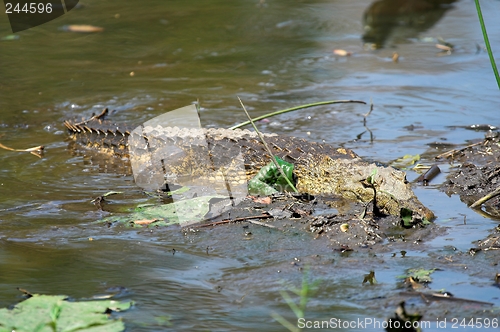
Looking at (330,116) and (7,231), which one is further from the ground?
(7,231)

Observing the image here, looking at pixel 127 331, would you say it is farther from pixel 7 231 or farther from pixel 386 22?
pixel 386 22

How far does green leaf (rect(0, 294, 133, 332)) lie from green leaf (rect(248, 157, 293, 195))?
1.90 m

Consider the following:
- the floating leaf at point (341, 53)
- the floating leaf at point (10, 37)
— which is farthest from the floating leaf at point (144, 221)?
the floating leaf at point (10, 37)

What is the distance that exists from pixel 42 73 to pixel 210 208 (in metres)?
4.57

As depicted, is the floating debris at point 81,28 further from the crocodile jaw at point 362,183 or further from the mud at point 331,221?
the mud at point 331,221

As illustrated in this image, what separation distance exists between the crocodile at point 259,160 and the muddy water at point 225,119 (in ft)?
1.01

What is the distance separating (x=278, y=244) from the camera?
362 centimetres

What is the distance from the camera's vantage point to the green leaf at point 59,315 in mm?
2664

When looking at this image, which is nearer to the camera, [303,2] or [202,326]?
[202,326]

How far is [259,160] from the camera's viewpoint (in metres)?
5.12

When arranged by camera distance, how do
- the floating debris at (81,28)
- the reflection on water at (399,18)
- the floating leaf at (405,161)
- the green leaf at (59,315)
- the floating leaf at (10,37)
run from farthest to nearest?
the floating debris at (81,28)
the reflection on water at (399,18)
the floating leaf at (10,37)
the floating leaf at (405,161)
the green leaf at (59,315)

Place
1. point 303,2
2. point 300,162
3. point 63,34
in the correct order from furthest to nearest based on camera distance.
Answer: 1. point 303,2
2. point 63,34
3. point 300,162

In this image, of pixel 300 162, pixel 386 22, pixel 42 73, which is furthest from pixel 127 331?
pixel 386 22

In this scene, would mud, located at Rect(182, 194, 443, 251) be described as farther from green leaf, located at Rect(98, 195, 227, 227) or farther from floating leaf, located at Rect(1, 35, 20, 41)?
floating leaf, located at Rect(1, 35, 20, 41)
